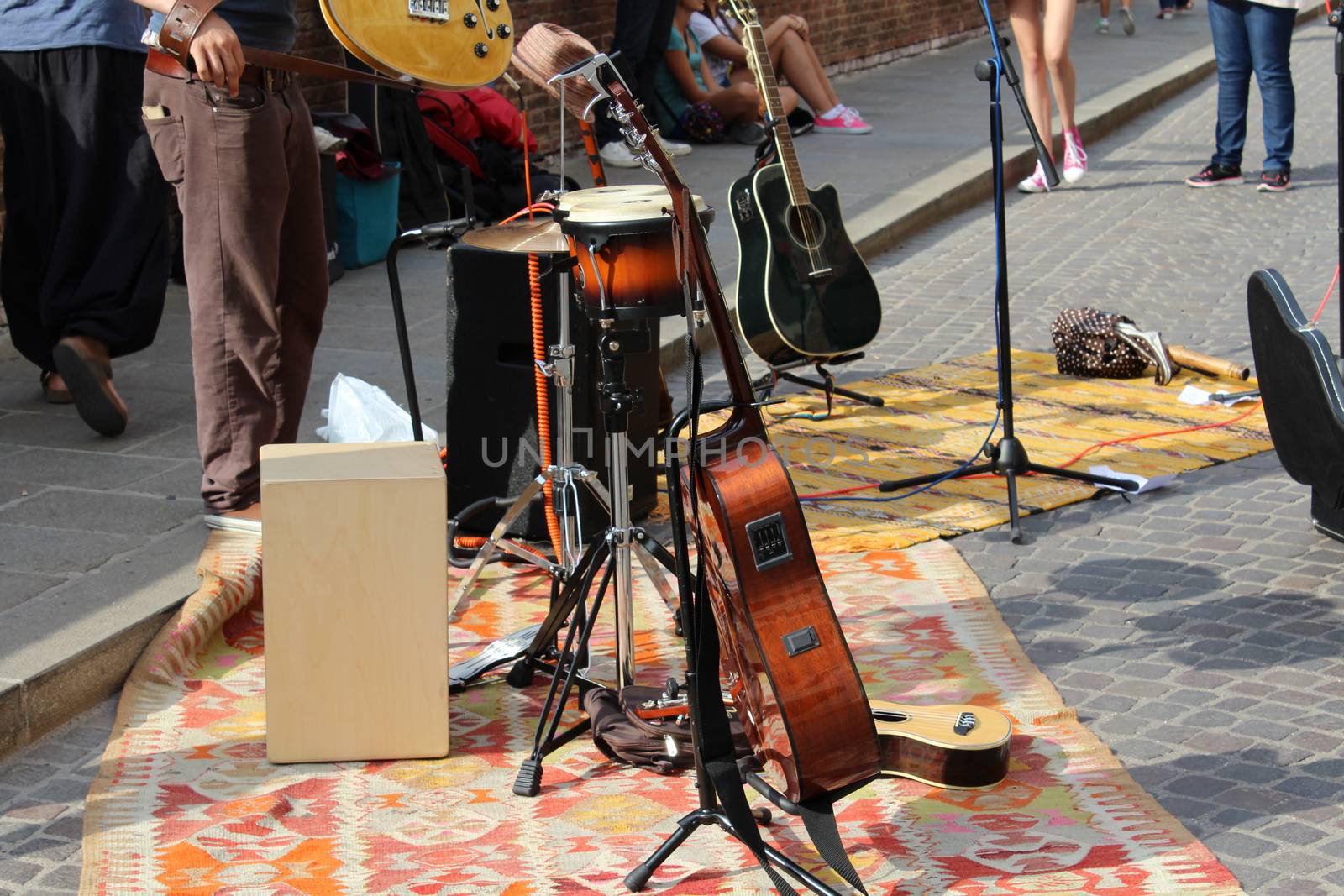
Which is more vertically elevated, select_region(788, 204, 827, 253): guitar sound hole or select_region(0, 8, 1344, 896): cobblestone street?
select_region(788, 204, 827, 253): guitar sound hole

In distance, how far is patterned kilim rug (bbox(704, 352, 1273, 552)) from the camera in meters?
4.90

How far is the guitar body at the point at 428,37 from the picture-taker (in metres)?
3.74

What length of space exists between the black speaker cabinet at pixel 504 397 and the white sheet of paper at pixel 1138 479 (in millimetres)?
1440

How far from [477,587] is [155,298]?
1644 mm

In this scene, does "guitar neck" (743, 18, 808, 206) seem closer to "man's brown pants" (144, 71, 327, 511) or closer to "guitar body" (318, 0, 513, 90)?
"guitar body" (318, 0, 513, 90)

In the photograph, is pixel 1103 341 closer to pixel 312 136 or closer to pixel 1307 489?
pixel 1307 489

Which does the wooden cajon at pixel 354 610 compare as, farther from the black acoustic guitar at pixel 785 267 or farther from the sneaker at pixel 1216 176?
the sneaker at pixel 1216 176

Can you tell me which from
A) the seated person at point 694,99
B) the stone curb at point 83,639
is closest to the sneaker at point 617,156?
the seated person at point 694,99

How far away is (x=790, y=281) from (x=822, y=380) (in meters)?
0.63

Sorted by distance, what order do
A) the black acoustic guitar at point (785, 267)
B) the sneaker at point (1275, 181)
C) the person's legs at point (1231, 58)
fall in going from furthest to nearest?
1. the sneaker at point (1275, 181)
2. the person's legs at point (1231, 58)
3. the black acoustic guitar at point (785, 267)

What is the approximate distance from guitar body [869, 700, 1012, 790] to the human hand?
6.83ft

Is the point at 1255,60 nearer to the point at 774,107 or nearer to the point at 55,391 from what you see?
the point at 774,107

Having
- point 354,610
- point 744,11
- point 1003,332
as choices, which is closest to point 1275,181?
point 744,11

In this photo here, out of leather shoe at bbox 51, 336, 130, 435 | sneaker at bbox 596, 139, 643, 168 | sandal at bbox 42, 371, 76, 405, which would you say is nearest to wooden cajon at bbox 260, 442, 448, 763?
leather shoe at bbox 51, 336, 130, 435
